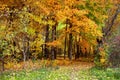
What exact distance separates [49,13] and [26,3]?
2532 mm

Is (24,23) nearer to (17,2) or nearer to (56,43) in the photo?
(17,2)

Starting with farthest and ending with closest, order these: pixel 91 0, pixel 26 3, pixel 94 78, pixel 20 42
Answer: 1. pixel 91 0
2. pixel 26 3
3. pixel 20 42
4. pixel 94 78

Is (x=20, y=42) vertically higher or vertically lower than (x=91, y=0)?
lower

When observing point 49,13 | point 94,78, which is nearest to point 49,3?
point 49,13

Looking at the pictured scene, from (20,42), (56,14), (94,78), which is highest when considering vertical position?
(56,14)

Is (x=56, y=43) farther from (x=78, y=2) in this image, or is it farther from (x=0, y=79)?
(x=0, y=79)

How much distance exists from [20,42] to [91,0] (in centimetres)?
1231

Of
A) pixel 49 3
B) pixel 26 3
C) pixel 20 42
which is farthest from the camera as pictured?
pixel 49 3

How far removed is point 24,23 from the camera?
19203 mm

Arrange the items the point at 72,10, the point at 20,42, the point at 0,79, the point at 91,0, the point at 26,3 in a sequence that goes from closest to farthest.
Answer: the point at 0,79, the point at 20,42, the point at 26,3, the point at 72,10, the point at 91,0

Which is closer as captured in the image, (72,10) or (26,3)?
(26,3)

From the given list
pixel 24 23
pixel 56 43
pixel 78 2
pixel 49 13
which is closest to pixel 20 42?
pixel 24 23

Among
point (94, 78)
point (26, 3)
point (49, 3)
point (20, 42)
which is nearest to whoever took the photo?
point (94, 78)

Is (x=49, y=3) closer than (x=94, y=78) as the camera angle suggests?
No
